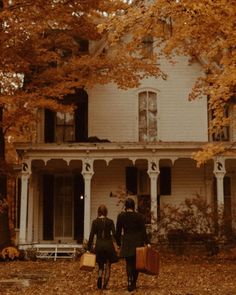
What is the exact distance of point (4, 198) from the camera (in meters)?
20.5

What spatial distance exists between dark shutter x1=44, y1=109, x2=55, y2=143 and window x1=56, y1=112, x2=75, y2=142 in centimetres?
21

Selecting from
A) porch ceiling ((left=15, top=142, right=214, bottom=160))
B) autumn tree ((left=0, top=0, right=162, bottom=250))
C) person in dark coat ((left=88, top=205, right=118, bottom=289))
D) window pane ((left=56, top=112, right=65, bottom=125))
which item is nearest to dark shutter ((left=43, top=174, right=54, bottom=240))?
window pane ((left=56, top=112, right=65, bottom=125))

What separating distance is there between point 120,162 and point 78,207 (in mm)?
2742

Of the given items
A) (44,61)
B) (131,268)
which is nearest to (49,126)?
(44,61)

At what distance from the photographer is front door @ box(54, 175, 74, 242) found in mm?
24203

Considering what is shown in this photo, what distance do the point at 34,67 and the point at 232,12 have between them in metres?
11.0

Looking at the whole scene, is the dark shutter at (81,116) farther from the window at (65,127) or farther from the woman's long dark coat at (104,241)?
the woman's long dark coat at (104,241)

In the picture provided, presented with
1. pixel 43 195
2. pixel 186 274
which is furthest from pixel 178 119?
pixel 186 274

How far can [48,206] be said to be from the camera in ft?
79.8

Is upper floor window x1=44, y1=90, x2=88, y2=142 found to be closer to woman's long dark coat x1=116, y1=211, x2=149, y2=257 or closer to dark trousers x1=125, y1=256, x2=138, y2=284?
woman's long dark coat x1=116, y1=211, x2=149, y2=257

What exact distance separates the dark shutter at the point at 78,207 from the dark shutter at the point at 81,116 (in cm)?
190

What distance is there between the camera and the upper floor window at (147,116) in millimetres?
24484

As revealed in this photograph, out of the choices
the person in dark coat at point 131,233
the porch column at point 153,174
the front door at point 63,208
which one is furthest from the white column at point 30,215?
the person in dark coat at point 131,233

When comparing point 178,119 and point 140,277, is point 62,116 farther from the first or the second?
point 140,277
